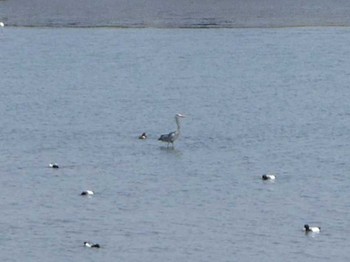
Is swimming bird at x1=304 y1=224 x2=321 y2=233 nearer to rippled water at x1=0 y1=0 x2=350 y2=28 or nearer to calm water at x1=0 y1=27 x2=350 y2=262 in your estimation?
calm water at x1=0 y1=27 x2=350 y2=262

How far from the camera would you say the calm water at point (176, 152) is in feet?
66.8

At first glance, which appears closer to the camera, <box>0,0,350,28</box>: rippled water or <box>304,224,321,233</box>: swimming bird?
<box>304,224,321,233</box>: swimming bird

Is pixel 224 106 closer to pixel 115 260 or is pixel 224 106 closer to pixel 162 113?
pixel 162 113

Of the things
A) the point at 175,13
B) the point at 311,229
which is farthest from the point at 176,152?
the point at 175,13

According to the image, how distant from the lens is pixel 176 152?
26.9 meters

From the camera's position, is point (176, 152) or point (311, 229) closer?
point (311, 229)

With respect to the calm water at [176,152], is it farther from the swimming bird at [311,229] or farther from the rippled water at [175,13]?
the rippled water at [175,13]

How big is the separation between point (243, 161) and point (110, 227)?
17.0 ft

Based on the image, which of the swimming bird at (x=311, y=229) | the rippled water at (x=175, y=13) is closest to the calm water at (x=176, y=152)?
the swimming bird at (x=311, y=229)

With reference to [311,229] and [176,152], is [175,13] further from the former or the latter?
[311,229]

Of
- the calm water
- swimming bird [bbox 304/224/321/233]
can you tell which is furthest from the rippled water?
swimming bird [bbox 304/224/321/233]

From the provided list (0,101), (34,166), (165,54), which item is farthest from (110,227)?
(165,54)

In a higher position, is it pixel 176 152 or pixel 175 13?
pixel 175 13

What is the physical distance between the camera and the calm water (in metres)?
20.4
